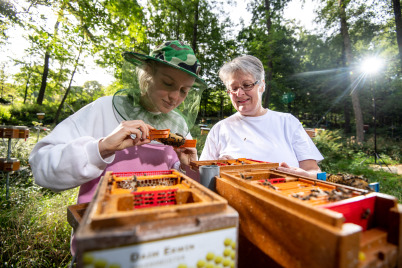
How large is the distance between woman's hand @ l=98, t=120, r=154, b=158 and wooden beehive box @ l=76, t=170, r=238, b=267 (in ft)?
2.31

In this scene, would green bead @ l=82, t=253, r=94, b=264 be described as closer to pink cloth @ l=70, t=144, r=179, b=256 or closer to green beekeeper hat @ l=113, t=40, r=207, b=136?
pink cloth @ l=70, t=144, r=179, b=256

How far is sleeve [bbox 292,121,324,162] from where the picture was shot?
2.70m

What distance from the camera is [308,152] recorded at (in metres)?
2.72

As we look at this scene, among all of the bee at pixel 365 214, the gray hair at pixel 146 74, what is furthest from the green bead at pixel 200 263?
the gray hair at pixel 146 74

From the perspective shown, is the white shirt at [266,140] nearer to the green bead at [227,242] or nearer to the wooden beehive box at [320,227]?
→ the wooden beehive box at [320,227]

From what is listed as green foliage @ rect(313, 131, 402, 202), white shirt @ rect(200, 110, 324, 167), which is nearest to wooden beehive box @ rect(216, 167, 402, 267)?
white shirt @ rect(200, 110, 324, 167)

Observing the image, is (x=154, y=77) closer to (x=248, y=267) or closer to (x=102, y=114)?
(x=102, y=114)

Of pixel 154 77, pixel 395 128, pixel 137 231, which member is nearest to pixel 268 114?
pixel 154 77

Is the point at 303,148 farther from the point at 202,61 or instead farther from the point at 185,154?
the point at 202,61

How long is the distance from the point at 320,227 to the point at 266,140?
86.3 inches

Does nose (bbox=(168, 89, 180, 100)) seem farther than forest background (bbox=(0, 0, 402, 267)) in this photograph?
No

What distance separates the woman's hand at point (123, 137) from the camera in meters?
1.56

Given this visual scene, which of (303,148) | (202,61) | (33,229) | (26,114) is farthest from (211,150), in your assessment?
(26,114)

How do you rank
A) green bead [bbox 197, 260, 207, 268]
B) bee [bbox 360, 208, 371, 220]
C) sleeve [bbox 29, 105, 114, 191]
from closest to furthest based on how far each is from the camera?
green bead [bbox 197, 260, 207, 268], bee [bbox 360, 208, 371, 220], sleeve [bbox 29, 105, 114, 191]
